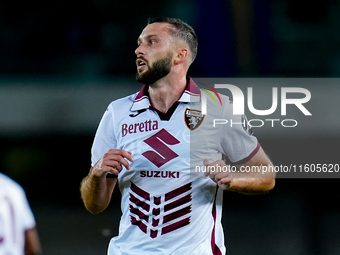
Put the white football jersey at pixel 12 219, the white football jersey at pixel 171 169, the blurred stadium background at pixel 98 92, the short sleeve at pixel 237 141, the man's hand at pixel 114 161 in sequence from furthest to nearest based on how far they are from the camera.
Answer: the blurred stadium background at pixel 98 92
the short sleeve at pixel 237 141
the white football jersey at pixel 171 169
the man's hand at pixel 114 161
the white football jersey at pixel 12 219

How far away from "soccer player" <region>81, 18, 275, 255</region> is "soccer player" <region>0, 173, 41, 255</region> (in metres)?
0.48

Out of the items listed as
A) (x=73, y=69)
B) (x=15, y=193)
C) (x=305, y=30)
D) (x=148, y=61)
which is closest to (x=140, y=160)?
(x=148, y=61)

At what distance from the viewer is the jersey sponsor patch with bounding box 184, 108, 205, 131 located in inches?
67.4

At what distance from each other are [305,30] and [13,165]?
7.17 feet

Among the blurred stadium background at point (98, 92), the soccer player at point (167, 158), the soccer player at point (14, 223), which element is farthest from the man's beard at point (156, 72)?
the blurred stadium background at point (98, 92)

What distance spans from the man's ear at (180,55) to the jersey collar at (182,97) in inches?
4.1

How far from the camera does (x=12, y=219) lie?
1.02 metres

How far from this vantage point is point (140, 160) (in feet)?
5.47

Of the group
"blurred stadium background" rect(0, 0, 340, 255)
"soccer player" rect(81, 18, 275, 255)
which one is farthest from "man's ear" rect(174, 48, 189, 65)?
"blurred stadium background" rect(0, 0, 340, 255)

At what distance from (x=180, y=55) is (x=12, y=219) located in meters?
1.05

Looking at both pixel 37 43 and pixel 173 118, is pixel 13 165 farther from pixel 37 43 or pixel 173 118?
pixel 173 118

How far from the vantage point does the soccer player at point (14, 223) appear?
3.29 ft

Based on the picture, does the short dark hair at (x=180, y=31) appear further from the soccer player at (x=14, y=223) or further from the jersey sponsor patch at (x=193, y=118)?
the soccer player at (x=14, y=223)

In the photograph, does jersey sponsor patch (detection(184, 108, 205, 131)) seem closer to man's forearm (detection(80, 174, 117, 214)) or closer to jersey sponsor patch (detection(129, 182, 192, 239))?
jersey sponsor patch (detection(129, 182, 192, 239))
